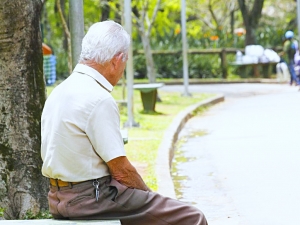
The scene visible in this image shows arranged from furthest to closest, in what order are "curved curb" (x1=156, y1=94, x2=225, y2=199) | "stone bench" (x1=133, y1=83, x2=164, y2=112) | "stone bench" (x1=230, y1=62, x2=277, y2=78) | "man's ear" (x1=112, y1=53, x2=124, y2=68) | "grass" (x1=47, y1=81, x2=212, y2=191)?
"stone bench" (x1=230, y1=62, x2=277, y2=78) < "stone bench" (x1=133, y1=83, x2=164, y2=112) < "grass" (x1=47, y1=81, x2=212, y2=191) < "curved curb" (x1=156, y1=94, x2=225, y2=199) < "man's ear" (x1=112, y1=53, x2=124, y2=68)

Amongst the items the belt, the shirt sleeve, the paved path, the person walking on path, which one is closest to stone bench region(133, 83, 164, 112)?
the paved path

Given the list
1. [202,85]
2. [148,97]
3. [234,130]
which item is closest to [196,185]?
[234,130]

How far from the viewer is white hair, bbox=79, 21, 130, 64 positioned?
398 cm

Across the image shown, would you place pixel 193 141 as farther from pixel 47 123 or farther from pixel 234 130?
pixel 47 123

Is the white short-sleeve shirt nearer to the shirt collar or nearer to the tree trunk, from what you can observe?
the shirt collar

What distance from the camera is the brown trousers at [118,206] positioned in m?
4.00

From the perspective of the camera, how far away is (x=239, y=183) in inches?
325

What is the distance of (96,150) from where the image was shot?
3943mm

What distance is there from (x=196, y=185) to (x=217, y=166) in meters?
1.14

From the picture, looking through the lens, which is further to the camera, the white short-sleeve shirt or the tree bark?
the tree bark

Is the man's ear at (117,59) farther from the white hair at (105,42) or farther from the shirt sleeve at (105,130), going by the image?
the shirt sleeve at (105,130)

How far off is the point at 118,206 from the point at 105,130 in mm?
406

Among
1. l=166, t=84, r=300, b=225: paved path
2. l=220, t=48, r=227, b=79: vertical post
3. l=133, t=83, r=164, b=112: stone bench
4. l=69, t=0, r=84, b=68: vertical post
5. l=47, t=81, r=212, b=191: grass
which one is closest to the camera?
l=166, t=84, r=300, b=225: paved path

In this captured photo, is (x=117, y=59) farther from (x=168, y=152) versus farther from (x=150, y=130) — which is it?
(x=150, y=130)
